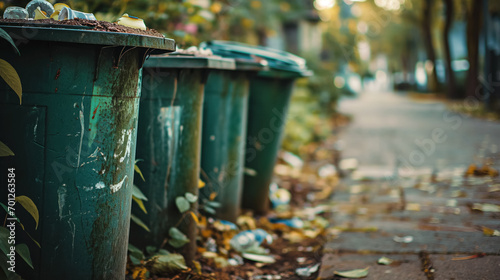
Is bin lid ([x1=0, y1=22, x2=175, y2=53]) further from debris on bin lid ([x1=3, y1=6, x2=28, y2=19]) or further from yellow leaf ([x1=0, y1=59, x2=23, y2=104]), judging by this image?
debris on bin lid ([x1=3, y1=6, x2=28, y2=19])

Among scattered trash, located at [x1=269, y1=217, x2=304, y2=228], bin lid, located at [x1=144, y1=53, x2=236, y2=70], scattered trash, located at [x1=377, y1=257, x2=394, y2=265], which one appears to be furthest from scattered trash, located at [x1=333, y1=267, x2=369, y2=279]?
bin lid, located at [x1=144, y1=53, x2=236, y2=70]

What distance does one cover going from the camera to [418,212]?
4.11m

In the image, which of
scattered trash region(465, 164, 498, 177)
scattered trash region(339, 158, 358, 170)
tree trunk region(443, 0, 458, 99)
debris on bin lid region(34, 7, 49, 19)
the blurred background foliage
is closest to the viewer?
debris on bin lid region(34, 7, 49, 19)

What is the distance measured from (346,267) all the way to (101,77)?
186cm

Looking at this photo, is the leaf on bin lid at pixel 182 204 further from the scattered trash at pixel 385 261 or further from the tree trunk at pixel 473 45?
the tree trunk at pixel 473 45

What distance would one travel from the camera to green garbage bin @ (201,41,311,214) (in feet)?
13.9

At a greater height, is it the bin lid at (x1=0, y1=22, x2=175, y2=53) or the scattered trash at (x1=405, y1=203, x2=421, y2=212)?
the bin lid at (x1=0, y1=22, x2=175, y2=53)

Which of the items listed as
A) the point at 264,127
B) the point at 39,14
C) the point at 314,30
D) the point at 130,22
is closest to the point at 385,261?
the point at 264,127

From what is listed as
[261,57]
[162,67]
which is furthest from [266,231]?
[162,67]

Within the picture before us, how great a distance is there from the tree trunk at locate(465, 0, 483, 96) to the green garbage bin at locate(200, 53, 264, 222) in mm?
13696

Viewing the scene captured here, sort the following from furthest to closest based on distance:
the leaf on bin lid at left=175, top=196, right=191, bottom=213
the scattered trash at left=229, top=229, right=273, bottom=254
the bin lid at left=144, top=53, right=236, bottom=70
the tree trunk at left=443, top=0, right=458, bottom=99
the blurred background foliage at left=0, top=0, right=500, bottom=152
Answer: the tree trunk at left=443, top=0, right=458, bottom=99, the blurred background foliage at left=0, top=0, right=500, bottom=152, the scattered trash at left=229, top=229, right=273, bottom=254, the leaf on bin lid at left=175, top=196, right=191, bottom=213, the bin lid at left=144, top=53, right=236, bottom=70

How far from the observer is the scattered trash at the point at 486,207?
3.92 metres

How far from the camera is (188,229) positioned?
285 cm

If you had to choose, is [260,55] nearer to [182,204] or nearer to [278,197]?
[278,197]
